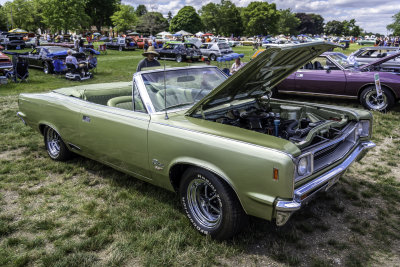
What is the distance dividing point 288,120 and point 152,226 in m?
1.92

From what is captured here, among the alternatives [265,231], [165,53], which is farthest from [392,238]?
[165,53]

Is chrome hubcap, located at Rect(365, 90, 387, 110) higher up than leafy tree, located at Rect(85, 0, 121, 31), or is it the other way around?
leafy tree, located at Rect(85, 0, 121, 31)

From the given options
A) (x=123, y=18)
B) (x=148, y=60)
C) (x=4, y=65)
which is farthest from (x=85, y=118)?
(x=123, y=18)

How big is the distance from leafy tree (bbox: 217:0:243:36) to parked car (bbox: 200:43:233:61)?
66.0 metres

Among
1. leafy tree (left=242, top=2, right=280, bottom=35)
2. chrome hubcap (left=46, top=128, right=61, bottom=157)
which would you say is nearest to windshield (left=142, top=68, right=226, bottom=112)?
chrome hubcap (left=46, top=128, right=61, bottom=157)

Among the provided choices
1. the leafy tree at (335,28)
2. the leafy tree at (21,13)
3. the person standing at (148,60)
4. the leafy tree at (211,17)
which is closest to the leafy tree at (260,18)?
the leafy tree at (211,17)

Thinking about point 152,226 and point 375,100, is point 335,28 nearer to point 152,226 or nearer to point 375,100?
point 375,100

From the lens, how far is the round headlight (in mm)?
2539

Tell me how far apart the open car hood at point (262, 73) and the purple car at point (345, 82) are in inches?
200

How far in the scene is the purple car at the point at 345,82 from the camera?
7.79 m

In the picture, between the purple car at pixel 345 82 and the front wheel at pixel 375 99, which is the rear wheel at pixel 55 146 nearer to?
the purple car at pixel 345 82

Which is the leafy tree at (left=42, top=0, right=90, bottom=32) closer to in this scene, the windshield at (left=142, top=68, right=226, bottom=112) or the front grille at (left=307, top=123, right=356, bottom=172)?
the windshield at (left=142, top=68, right=226, bottom=112)

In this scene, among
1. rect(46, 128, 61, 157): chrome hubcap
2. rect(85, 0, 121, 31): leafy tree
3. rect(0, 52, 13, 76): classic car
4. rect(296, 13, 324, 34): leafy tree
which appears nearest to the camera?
rect(46, 128, 61, 157): chrome hubcap

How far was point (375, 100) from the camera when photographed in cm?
798
